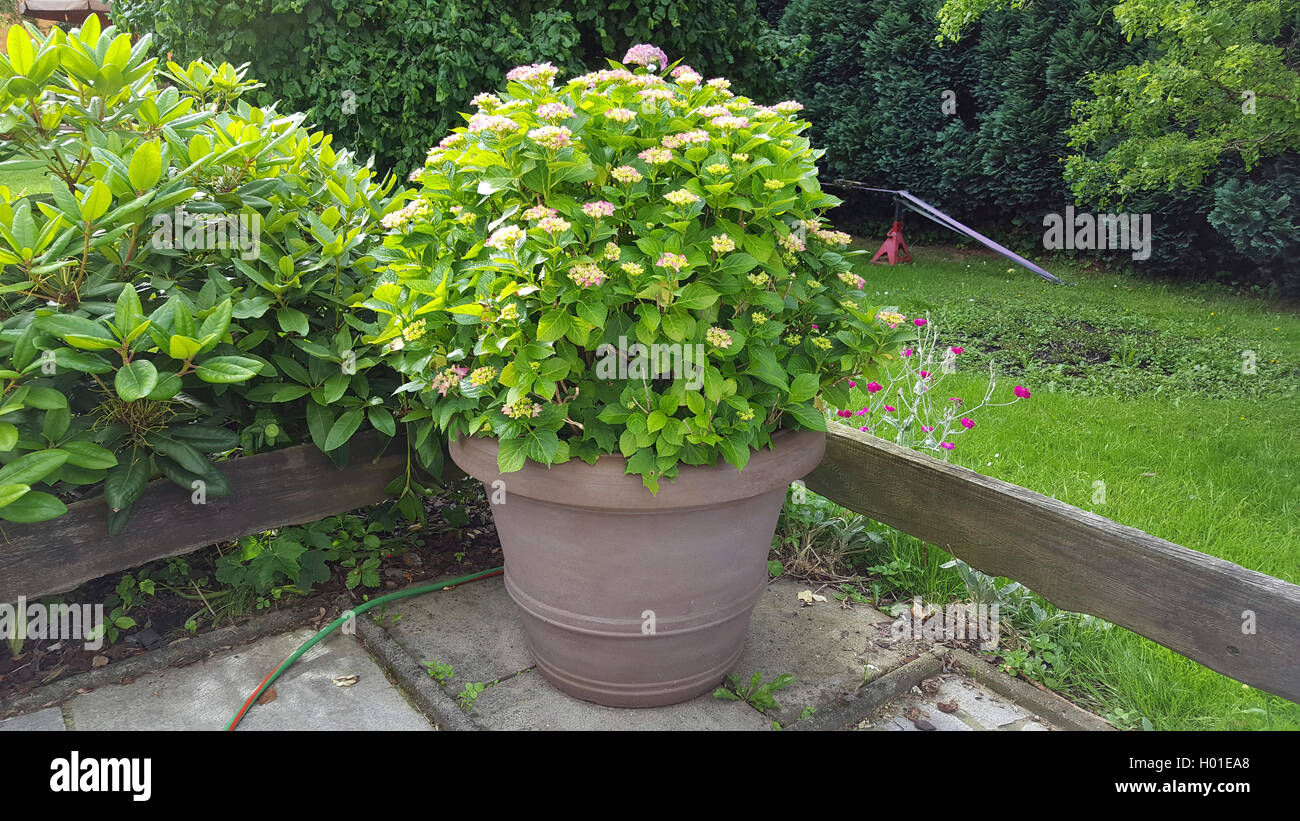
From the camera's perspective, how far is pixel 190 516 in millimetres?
2346

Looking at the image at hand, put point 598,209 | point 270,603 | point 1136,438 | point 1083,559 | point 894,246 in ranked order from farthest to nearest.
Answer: point 894,246 → point 1136,438 → point 270,603 → point 1083,559 → point 598,209

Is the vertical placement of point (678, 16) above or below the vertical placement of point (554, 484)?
above

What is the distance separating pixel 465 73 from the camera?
5016 millimetres

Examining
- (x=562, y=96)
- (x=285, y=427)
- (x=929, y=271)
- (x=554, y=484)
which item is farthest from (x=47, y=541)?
(x=929, y=271)

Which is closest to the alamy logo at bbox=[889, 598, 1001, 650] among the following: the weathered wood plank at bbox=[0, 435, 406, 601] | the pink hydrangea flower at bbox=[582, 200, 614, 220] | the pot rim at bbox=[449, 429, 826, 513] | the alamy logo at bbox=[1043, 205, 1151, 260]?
the pot rim at bbox=[449, 429, 826, 513]

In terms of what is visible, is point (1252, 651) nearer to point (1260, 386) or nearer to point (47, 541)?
point (47, 541)

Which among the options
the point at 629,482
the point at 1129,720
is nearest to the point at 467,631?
the point at 629,482

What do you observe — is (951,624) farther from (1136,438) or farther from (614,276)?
(1136,438)

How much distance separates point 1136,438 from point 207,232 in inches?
155

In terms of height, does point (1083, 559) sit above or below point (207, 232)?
below

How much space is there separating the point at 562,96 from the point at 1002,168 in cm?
751

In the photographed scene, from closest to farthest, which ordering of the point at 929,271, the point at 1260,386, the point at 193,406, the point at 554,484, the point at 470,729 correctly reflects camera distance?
1. the point at 554,484
2. the point at 470,729
3. the point at 193,406
4. the point at 1260,386
5. the point at 929,271

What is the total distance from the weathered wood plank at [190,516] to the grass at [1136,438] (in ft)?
5.64

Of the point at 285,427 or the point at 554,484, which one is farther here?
the point at 285,427
